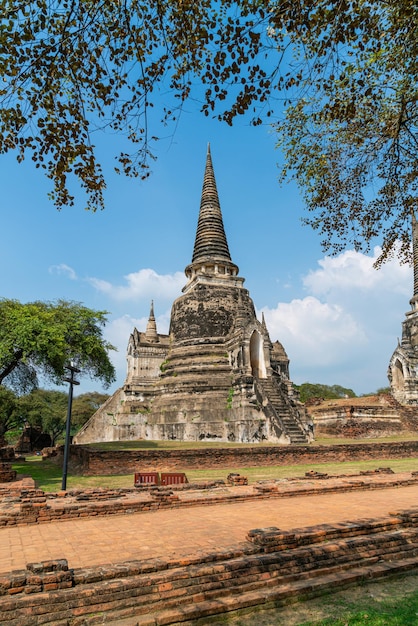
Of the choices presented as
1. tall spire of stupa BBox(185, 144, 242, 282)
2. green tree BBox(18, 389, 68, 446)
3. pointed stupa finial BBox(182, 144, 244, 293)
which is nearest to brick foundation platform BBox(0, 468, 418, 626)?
pointed stupa finial BBox(182, 144, 244, 293)

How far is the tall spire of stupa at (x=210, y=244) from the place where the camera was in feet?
92.7

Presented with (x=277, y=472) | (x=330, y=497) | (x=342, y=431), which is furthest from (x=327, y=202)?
(x=342, y=431)

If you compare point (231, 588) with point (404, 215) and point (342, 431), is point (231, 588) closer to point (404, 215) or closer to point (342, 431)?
point (404, 215)

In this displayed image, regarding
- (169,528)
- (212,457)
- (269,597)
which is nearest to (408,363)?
(212,457)

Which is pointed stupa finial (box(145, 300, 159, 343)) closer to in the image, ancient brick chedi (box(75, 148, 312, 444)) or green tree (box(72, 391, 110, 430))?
ancient brick chedi (box(75, 148, 312, 444))

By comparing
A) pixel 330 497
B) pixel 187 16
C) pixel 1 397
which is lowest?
pixel 330 497

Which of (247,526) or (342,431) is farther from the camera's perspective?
(342,431)

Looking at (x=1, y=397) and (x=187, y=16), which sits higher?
(x=187, y=16)

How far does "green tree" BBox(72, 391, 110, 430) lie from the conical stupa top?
24163 mm

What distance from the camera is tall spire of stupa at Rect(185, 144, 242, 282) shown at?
1113 inches

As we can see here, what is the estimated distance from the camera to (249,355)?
76.8 feet

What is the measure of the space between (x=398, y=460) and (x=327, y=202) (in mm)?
13916

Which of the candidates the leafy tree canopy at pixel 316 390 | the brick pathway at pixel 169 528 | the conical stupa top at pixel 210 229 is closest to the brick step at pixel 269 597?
the brick pathway at pixel 169 528

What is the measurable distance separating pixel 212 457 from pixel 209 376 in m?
8.27
